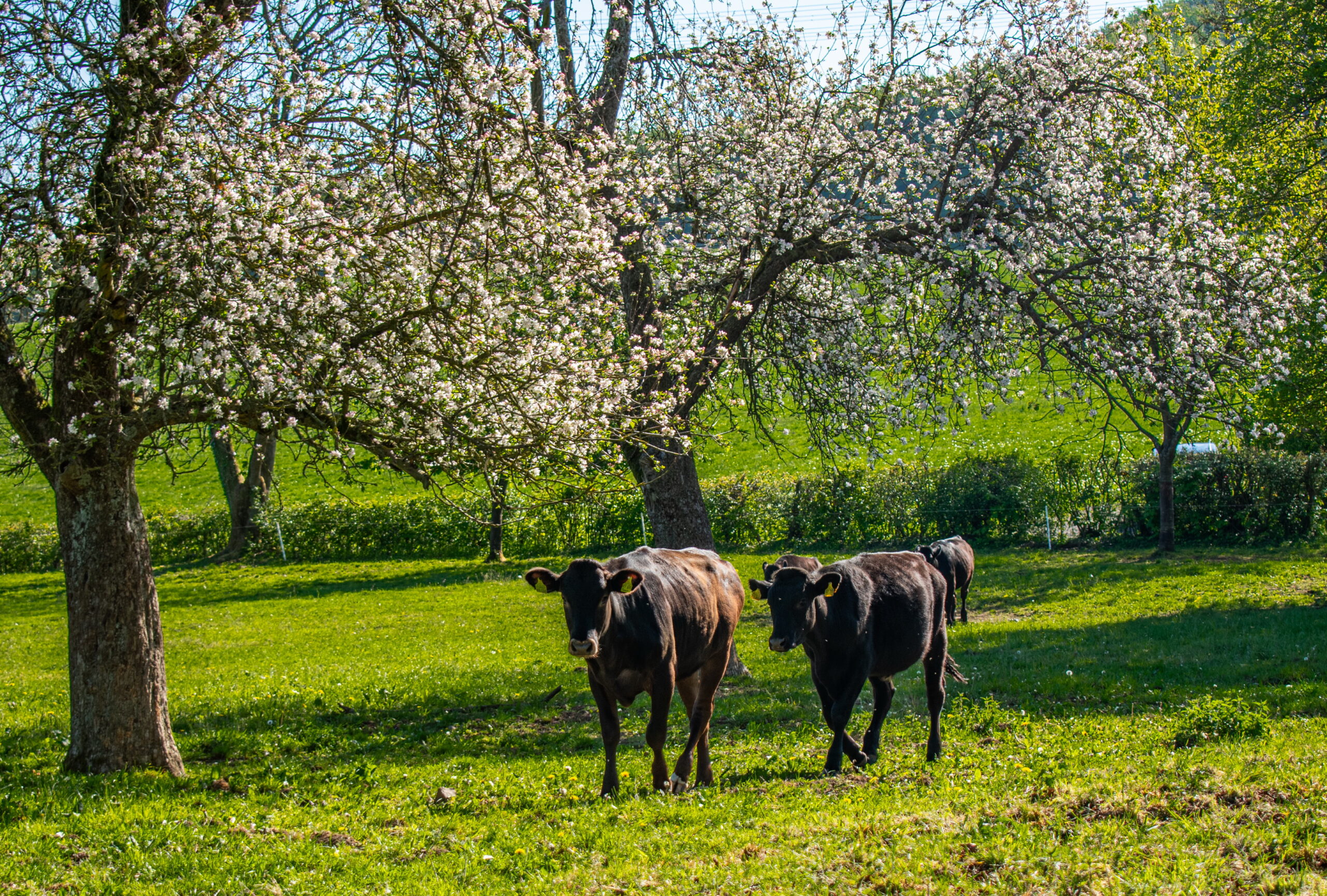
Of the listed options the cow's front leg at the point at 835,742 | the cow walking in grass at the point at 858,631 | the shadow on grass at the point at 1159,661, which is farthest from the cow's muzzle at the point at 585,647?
the shadow on grass at the point at 1159,661

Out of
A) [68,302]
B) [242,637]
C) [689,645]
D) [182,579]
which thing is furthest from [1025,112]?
[182,579]

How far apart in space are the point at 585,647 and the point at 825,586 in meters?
2.13

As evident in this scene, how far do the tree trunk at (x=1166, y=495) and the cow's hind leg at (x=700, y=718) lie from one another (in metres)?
18.0

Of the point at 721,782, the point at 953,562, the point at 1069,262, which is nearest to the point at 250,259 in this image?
the point at 721,782

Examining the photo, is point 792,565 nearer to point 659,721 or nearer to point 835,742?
point 835,742

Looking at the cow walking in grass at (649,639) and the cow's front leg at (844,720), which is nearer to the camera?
the cow walking in grass at (649,639)

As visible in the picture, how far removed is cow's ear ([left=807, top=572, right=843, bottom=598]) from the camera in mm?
8711

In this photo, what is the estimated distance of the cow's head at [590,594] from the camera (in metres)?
8.13

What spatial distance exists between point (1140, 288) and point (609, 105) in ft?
23.6

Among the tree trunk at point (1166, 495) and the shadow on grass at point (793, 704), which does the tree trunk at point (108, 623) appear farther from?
the tree trunk at point (1166, 495)

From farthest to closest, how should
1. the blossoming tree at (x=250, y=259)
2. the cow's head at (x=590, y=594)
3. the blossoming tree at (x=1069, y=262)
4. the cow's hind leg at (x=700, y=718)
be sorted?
the blossoming tree at (x=1069, y=262), the cow's hind leg at (x=700, y=718), the cow's head at (x=590, y=594), the blossoming tree at (x=250, y=259)

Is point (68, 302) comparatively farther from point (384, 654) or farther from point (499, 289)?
point (384, 654)

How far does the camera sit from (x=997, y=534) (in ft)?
90.0

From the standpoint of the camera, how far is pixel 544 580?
884cm
